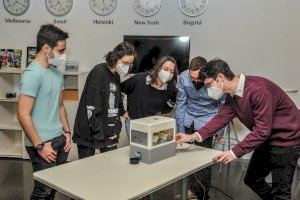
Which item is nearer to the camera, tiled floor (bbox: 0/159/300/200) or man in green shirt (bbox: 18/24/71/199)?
man in green shirt (bbox: 18/24/71/199)

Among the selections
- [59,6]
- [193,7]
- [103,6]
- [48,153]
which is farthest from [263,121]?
[59,6]

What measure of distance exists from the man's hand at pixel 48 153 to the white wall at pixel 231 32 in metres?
2.59

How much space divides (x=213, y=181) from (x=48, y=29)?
247 cm

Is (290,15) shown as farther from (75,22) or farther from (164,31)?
(75,22)

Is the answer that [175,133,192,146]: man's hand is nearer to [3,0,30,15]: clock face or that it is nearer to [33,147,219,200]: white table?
[33,147,219,200]: white table

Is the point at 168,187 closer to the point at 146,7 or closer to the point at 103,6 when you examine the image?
the point at 146,7

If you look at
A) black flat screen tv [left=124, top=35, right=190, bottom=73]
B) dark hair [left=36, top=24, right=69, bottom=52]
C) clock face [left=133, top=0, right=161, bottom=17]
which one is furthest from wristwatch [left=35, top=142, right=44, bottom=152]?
clock face [left=133, top=0, right=161, bottom=17]

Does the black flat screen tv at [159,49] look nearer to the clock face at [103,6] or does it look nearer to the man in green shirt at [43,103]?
the clock face at [103,6]

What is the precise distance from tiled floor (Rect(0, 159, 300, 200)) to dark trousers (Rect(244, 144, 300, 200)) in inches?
36.5

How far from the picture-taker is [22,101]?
1.83m

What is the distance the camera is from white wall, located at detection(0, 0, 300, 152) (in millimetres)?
4027

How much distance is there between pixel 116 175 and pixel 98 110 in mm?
626

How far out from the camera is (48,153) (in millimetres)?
1933

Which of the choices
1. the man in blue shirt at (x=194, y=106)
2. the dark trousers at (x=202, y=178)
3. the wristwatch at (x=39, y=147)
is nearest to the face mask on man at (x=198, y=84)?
the man in blue shirt at (x=194, y=106)
